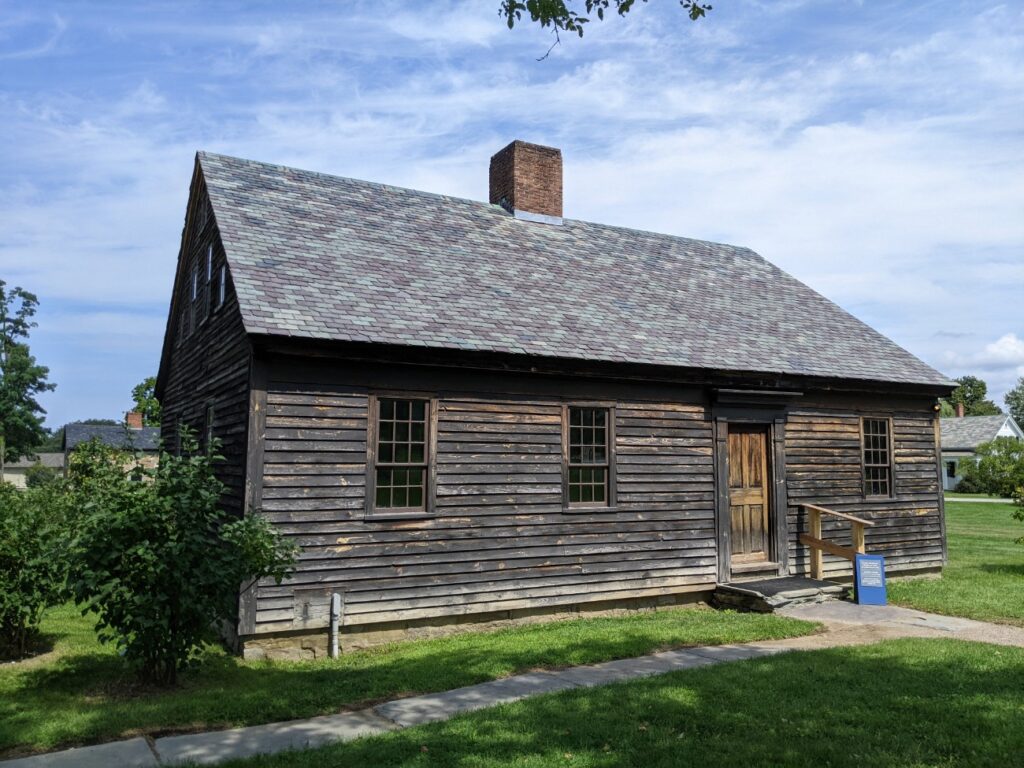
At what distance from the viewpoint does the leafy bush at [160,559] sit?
7297 millimetres

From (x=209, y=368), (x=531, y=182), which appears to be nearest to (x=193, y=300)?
(x=209, y=368)

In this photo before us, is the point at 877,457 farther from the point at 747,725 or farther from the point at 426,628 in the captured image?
Answer: the point at 747,725

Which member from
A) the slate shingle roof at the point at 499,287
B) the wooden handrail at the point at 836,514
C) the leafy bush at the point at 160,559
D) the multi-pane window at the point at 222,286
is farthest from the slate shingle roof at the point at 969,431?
the leafy bush at the point at 160,559

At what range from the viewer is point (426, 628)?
411 inches

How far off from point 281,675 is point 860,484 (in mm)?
10753

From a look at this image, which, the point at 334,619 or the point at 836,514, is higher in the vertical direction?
the point at 836,514

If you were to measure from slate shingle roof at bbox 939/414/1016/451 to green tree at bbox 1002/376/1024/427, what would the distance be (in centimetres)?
3970

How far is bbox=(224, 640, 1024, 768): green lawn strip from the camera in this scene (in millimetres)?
5527

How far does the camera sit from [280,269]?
36.1ft

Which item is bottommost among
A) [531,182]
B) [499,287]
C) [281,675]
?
[281,675]

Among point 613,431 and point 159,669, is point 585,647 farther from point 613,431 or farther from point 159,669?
point 159,669

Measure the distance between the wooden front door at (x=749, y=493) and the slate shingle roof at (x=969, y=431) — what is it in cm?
5060

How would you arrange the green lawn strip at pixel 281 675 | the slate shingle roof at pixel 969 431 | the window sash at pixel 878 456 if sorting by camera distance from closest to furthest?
the green lawn strip at pixel 281 675
the window sash at pixel 878 456
the slate shingle roof at pixel 969 431

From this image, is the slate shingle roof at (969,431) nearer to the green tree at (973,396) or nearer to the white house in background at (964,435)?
the white house in background at (964,435)
